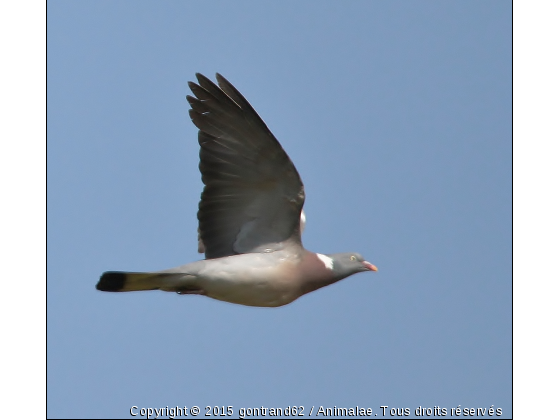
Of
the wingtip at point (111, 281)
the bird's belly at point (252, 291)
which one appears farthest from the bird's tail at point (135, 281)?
the bird's belly at point (252, 291)

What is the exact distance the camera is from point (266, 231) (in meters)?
7.09

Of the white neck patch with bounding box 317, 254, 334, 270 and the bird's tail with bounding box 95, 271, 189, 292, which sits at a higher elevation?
the white neck patch with bounding box 317, 254, 334, 270

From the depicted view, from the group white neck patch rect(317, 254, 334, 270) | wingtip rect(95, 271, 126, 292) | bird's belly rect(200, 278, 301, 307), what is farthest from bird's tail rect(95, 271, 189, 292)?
white neck patch rect(317, 254, 334, 270)

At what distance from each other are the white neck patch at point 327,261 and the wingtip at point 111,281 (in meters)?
2.09

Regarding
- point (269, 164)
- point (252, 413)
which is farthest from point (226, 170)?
point (252, 413)

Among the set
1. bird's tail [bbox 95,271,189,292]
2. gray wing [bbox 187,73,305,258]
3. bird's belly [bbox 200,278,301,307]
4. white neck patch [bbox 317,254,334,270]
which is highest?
gray wing [bbox 187,73,305,258]

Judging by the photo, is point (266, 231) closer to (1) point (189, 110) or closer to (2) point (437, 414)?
(1) point (189, 110)

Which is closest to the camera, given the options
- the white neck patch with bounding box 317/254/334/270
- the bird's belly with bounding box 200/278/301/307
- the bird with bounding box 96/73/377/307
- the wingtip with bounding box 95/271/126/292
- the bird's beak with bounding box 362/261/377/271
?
the wingtip with bounding box 95/271/126/292

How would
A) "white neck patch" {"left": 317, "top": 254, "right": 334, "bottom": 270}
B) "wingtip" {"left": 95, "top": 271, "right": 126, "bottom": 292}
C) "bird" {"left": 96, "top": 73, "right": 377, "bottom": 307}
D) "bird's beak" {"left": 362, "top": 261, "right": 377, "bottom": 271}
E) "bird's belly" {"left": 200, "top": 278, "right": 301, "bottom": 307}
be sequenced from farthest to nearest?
"bird's beak" {"left": 362, "top": 261, "right": 377, "bottom": 271}, "white neck patch" {"left": 317, "top": 254, "right": 334, "bottom": 270}, "bird's belly" {"left": 200, "top": 278, "right": 301, "bottom": 307}, "bird" {"left": 96, "top": 73, "right": 377, "bottom": 307}, "wingtip" {"left": 95, "top": 271, "right": 126, "bottom": 292}

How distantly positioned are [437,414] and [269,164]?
344 cm

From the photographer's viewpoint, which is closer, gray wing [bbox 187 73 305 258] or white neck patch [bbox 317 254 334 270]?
gray wing [bbox 187 73 305 258]

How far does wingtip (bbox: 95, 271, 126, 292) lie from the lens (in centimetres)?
645

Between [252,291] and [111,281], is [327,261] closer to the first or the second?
[252,291]

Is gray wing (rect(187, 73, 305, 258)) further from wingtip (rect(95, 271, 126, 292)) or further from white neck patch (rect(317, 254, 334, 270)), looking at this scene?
wingtip (rect(95, 271, 126, 292))
